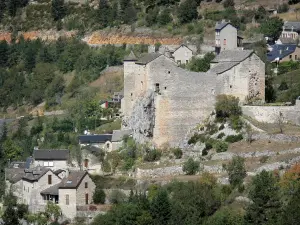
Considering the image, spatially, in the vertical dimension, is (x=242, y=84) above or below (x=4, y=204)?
above

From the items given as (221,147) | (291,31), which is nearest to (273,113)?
(221,147)

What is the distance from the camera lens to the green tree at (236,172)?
70.9 m

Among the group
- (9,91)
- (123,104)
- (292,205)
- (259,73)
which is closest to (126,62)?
(123,104)

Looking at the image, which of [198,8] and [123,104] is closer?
[123,104]

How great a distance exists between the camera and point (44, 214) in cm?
7494

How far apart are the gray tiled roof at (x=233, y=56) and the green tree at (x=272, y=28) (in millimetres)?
18792

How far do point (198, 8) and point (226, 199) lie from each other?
1540 inches

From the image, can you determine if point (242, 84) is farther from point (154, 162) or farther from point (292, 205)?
point (292, 205)

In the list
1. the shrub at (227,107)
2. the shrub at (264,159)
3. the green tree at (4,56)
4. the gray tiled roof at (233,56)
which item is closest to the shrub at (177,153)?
the shrub at (227,107)

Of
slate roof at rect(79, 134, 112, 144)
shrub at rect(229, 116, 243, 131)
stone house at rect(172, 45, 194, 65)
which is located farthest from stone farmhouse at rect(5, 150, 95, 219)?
stone house at rect(172, 45, 194, 65)

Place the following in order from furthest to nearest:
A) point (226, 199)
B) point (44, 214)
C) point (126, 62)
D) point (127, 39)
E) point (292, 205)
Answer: point (127, 39) → point (126, 62) → point (44, 214) → point (226, 199) → point (292, 205)

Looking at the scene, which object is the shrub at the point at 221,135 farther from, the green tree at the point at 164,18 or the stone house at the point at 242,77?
the green tree at the point at 164,18

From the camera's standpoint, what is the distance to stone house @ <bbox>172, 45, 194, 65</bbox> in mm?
90875

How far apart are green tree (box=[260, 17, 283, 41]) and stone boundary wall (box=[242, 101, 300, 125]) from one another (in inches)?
881
